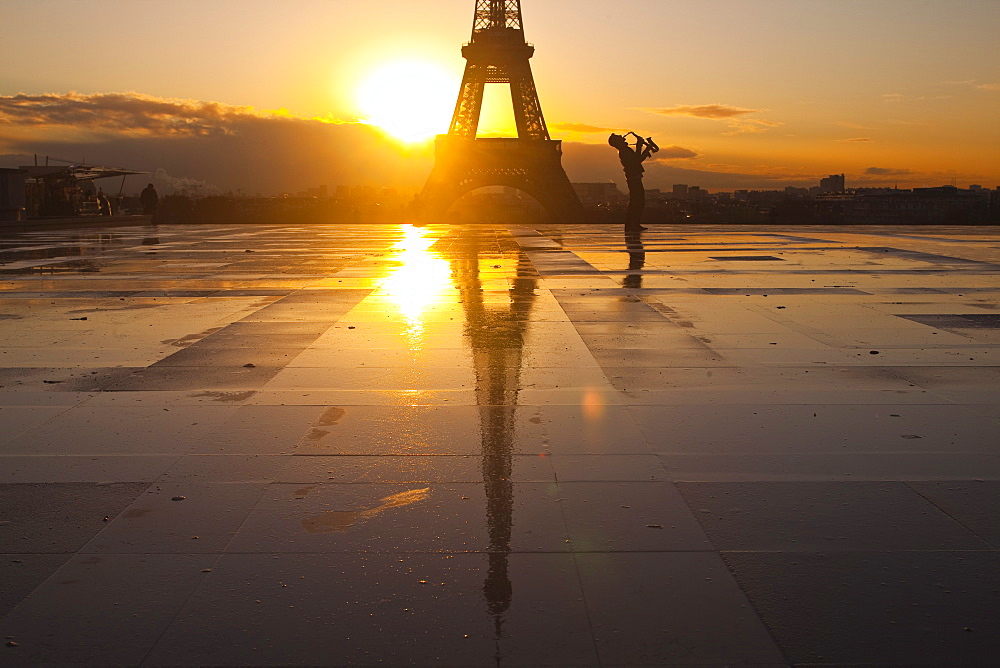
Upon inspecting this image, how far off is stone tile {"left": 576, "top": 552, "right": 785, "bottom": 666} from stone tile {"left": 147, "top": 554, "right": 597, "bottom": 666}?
8cm

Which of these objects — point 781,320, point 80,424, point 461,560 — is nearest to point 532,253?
point 781,320

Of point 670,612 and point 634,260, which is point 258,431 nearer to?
point 670,612

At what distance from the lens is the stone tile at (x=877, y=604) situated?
2.55 meters

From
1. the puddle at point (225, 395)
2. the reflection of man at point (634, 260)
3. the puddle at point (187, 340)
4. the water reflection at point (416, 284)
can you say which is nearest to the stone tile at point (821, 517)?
the puddle at point (225, 395)

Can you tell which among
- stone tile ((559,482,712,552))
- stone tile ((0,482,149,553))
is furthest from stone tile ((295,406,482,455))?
stone tile ((0,482,149,553))

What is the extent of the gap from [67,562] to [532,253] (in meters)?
15.7

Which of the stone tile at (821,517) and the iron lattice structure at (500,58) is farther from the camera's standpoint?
the iron lattice structure at (500,58)

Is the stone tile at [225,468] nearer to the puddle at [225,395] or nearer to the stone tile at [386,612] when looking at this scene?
the stone tile at [386,612]

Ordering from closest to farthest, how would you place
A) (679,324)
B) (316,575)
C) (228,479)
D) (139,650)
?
(139,650), (316,575), (228,479), (679,324)

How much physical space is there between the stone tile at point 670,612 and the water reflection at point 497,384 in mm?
289

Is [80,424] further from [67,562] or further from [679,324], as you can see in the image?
[679,324]

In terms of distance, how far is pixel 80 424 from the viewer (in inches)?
193

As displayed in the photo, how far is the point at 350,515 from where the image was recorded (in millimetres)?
3539

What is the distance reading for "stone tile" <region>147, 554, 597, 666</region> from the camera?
252 centimetres
